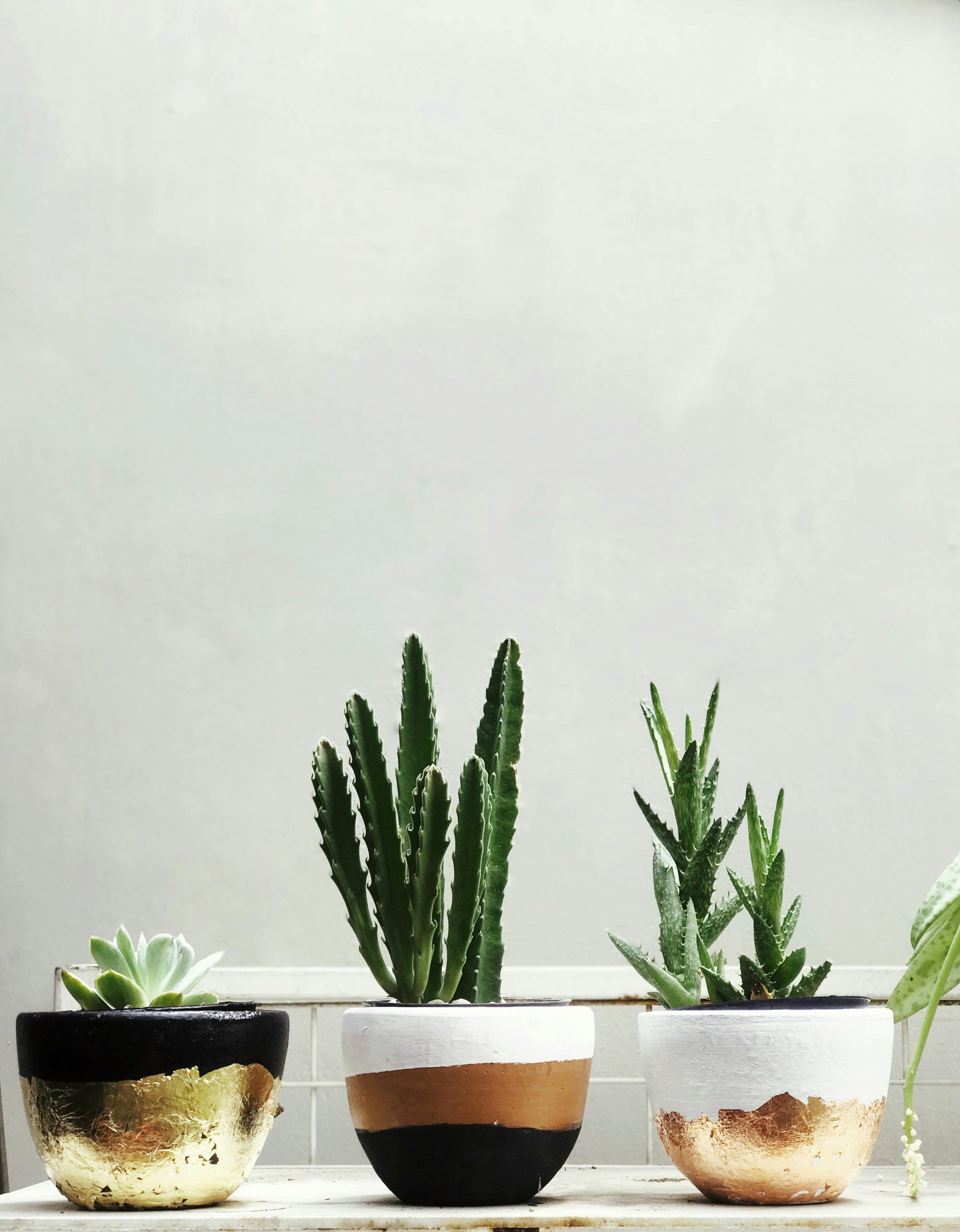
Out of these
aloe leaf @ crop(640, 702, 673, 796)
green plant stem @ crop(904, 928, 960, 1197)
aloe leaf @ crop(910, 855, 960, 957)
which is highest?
aloe leaf @ crop(640, 702, 673, 796)

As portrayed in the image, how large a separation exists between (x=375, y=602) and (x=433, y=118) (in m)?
0.59

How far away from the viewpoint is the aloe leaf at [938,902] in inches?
21.5

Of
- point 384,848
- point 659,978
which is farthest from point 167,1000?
point 659,978

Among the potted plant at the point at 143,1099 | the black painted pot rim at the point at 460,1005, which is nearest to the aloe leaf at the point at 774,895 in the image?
the black painted pot rim at the point at 460,1005

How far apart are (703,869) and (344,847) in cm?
18

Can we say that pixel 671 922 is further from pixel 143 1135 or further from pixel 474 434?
pixel 474 434

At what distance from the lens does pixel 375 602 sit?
1267 mm

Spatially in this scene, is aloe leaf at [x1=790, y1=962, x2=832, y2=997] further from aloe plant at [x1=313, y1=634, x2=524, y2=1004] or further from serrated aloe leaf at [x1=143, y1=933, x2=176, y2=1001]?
serrated aloe leaf at [x1=143, y1=933, x2=176, y2=1001]

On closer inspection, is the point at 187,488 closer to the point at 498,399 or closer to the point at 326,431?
the point at 326,431

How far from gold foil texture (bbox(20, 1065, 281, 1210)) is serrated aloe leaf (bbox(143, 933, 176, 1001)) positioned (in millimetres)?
70

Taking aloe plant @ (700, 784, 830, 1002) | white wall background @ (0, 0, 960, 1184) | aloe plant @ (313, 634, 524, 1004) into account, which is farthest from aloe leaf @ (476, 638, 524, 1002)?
white wall background @ (0, 0, 960, 1184)

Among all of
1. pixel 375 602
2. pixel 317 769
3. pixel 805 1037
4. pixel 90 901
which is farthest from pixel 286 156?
pixel 805 1037

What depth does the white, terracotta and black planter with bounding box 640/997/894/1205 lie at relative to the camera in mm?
484

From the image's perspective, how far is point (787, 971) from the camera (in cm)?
53
